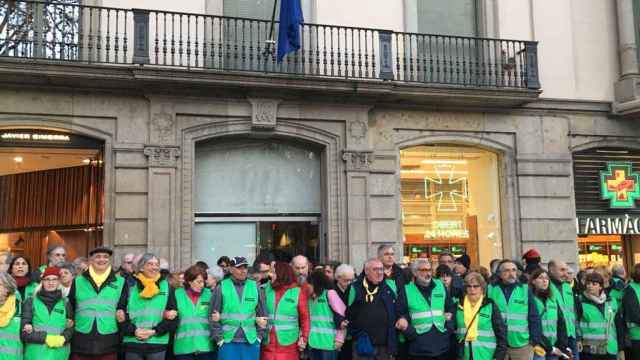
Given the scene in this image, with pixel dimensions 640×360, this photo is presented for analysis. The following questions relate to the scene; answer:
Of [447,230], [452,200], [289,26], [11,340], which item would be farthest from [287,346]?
[452,200]

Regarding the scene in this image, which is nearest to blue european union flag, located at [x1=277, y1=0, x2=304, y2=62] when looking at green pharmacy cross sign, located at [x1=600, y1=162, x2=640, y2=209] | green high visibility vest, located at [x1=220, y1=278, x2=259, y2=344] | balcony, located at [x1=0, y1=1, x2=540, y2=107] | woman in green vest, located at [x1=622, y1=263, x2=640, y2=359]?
balcony, located at [x1=0, y1=1, x2=540, y2=107]

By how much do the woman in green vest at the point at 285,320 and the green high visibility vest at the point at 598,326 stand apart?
3.59 m

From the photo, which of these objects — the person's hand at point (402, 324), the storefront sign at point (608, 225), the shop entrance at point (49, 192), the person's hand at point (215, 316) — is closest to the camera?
the person's hand at point (215, 316)

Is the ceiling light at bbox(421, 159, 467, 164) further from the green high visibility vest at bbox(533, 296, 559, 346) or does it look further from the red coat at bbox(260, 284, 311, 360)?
the red coat at bbox(260, 284, 311, 360)

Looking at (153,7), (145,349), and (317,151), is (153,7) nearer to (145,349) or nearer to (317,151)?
(317,151)

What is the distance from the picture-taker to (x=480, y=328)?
709 centimetres

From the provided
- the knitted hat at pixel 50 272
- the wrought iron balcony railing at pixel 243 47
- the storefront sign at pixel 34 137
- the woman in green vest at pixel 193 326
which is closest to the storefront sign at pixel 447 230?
the wrought iron balcony railing at pixel 243 47

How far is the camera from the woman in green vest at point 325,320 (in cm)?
732

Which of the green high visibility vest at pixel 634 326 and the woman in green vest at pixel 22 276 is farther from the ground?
the woman in green vest at pixel 22 276

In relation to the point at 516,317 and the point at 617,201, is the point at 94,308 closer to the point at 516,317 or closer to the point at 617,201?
the point at 516,317

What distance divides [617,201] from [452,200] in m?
3.71

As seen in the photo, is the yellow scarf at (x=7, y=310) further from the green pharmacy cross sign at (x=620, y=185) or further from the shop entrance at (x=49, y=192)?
the green pharmacy cross sign at (x=620, y=185)

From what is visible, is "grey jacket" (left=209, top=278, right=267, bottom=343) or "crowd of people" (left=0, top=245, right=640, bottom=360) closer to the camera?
"crowd of people" (left=0, top=245, right=640, bottom=360)

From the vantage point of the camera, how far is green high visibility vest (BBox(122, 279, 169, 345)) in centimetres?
686
